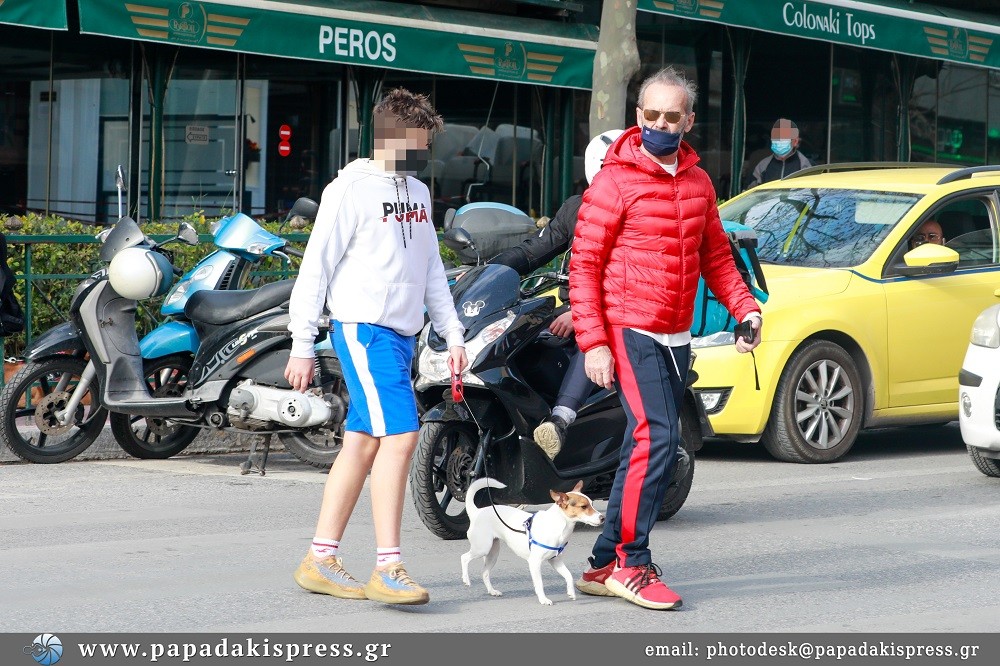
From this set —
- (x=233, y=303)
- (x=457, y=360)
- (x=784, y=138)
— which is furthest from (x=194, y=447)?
(x=784, y=138)

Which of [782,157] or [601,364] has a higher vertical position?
[782,157]

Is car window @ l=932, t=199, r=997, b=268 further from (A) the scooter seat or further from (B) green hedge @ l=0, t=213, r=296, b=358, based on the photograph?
(B) green hedge @ l=0, t=213, r=296, b=358

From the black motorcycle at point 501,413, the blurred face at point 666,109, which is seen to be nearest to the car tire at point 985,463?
the black motorcycle at point 501,413

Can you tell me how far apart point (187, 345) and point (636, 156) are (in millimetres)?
4194

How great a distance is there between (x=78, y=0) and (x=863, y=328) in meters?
7.46

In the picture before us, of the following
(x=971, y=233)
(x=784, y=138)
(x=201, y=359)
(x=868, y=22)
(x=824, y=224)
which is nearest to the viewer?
(x=201, y=359)

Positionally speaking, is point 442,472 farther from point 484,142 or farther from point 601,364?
point 484,142

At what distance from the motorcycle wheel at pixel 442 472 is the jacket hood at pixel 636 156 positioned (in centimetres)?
162

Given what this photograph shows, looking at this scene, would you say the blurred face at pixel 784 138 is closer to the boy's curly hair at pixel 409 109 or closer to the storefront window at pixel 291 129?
the storefront window at pixel 291 129

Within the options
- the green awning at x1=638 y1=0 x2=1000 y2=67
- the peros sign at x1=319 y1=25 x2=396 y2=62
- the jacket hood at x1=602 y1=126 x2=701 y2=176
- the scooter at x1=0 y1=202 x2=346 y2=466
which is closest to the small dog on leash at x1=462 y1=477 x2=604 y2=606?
the jacket hood at x1=602 y1=126 x2=701 y2=176

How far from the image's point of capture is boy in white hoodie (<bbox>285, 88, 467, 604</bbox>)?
5230 millimetres

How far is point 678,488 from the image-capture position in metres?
7.11

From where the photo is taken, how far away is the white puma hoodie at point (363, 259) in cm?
523

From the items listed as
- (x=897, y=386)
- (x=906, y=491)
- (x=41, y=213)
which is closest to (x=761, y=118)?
(x=41, y=213)
